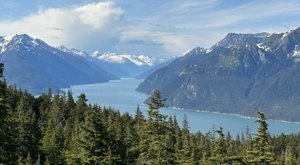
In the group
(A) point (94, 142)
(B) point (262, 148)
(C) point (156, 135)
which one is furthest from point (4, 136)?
(B) point (262, 148)

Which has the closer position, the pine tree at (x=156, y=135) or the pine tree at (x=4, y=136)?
the pine tree at (x=4, y=136)

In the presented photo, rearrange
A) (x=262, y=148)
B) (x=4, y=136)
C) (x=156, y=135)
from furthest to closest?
(x=156, y=135), (x=262, y=148), (x=4, y=136)

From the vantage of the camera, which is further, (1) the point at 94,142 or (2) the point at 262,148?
(1) the point at 94,142

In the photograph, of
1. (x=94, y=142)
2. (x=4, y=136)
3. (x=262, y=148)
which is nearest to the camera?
(x=4, y=136)

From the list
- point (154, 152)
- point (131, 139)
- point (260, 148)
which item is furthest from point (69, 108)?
point (260, 148)

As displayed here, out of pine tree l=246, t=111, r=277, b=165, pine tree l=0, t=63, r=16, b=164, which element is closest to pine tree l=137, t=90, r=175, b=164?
pine tree l=246, t=111, r=277, b=165

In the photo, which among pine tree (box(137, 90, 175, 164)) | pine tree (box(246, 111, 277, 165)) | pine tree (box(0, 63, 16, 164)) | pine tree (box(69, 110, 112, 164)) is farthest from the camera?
pine tree (box(137, 90, 175, 164))

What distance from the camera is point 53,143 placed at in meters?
67.9

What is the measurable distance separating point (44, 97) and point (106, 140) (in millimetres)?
101426

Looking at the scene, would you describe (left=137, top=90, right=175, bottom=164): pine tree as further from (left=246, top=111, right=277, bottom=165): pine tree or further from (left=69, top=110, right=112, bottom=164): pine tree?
(left=246, top=111, right=277, bottom=165): pine tree

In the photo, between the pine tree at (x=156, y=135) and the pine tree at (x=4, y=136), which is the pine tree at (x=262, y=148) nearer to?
the pine tree at (x=156, y=135)

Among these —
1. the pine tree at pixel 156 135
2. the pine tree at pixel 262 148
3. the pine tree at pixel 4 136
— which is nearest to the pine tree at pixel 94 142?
the pine tree at pixel 156 135

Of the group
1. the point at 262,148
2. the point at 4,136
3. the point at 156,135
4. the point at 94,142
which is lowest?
the point at 262,148

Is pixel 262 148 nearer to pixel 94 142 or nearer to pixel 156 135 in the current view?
pixel 156 135
